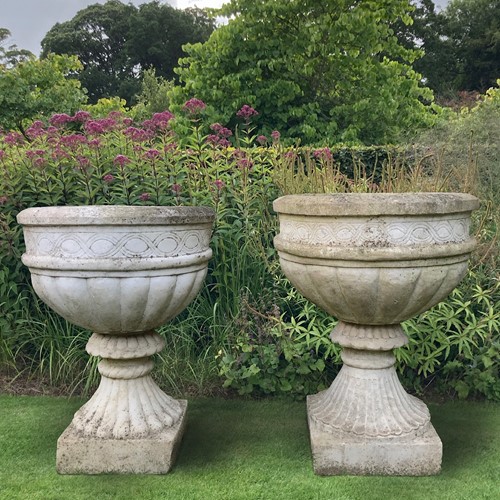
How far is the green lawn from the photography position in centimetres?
190

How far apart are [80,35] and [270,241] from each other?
36.3 m

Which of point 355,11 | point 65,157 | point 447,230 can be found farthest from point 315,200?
point 355,11

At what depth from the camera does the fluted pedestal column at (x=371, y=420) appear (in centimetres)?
199

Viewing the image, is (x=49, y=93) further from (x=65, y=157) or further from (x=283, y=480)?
(x=283, y=480)

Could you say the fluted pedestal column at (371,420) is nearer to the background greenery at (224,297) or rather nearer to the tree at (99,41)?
the background greenery at (224,297)

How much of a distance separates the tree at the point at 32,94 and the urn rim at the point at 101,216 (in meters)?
7.80

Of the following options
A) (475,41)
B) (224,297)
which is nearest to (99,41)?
(475,41)

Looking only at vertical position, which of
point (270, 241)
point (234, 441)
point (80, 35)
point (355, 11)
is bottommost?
point (234, 441)

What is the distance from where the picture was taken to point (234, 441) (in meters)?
2.33

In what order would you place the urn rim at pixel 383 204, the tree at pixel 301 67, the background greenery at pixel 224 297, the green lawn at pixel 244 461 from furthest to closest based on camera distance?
1. the tree at pixel 301 67
2. the background greenery at pixel 224 297
3. the green lawn at pixel 244 461
4. the urn rim at pixel 383 204

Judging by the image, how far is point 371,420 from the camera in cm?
206

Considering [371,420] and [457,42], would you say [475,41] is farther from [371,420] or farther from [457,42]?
[371,420]

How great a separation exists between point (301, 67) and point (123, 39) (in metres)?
30.4

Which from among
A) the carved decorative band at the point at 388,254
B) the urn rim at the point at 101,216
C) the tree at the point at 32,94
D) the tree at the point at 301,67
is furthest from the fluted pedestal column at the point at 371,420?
the tree at the point at 32,94
